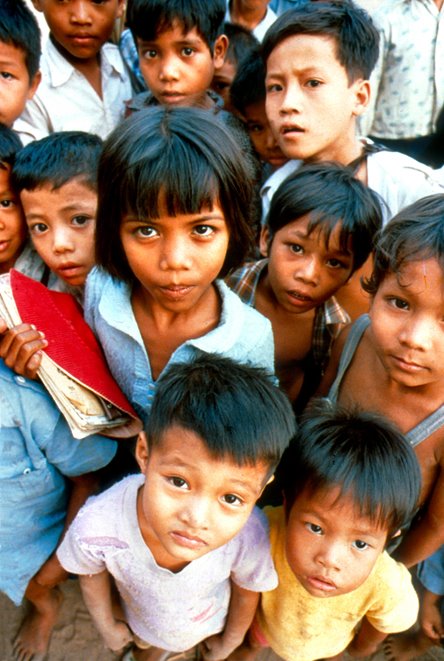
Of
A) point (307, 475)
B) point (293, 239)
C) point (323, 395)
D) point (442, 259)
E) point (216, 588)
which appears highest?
point (442, 259)

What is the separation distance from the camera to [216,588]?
1.47m

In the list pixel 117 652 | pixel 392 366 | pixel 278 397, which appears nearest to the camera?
pixel 278 397

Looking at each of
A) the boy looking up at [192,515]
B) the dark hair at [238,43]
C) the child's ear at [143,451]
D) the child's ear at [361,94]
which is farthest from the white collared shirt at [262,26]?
the child's ear at [143,451]

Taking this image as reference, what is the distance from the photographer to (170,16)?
7.13 ft

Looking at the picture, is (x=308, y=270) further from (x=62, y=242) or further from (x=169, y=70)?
(x=169, y=70)

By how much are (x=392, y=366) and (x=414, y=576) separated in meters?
1.05

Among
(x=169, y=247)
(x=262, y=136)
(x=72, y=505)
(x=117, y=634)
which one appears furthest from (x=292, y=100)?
(x=117, y=634)

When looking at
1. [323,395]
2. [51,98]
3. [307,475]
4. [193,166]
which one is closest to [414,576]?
[323,395]

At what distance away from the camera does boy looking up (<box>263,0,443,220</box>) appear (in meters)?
1.95

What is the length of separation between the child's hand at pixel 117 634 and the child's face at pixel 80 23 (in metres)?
2.21

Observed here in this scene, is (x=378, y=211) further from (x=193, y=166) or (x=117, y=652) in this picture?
(x=117, y=652)

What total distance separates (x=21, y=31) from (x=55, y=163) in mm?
791

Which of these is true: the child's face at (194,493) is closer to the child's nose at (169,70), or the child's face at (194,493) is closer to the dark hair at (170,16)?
the child's nose at (169,70)

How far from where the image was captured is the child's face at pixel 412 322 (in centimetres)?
129
